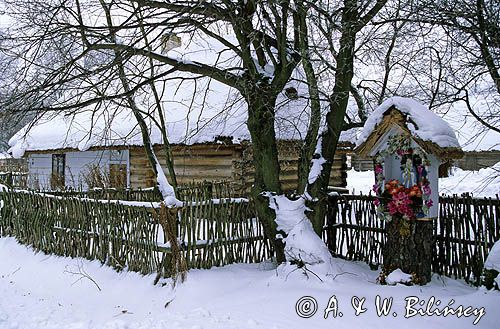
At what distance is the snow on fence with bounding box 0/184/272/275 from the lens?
6391 millimetres

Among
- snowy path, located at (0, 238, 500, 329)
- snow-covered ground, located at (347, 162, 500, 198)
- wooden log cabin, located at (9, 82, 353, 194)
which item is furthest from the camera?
snow-covered ground, located at (347, 162, 500, 198)

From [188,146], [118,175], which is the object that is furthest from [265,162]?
[118,175]

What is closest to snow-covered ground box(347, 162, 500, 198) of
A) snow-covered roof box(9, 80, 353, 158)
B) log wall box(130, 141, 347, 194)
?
log wall box(130, 141, 347, 194)

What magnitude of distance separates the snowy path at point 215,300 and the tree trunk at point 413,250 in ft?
0.81

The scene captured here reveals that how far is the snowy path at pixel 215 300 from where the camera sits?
457cm

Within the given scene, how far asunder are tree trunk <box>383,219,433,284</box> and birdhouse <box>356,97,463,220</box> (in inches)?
6.3

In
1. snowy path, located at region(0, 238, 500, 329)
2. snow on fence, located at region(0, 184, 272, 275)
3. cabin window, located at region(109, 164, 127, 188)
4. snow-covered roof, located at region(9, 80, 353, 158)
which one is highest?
snow-covered roof, located at region(9, 80, 353, 158)

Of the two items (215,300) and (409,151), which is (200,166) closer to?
(215,300)

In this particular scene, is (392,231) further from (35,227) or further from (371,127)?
(35,227)

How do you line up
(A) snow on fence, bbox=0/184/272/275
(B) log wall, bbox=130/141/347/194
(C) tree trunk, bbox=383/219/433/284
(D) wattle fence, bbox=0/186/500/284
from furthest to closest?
(B) log wall, bbox=130/141/347/194
(A) snow on fence, bbox=0/184/272/275
(D) wattle fence, bbox=0/186/500/284
(C) tree trunk, bbox=383/219/433/284

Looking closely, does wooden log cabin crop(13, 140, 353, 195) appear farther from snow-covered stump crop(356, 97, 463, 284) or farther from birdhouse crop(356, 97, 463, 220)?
snow-covered stump crop(356, 97, 463, 284)

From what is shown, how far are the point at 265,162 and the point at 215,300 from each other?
Answer: 2.16m

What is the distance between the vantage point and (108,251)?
730 cm

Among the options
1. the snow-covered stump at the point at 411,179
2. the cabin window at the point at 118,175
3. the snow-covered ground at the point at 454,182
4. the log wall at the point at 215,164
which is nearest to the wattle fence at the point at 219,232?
the snow-covered stump at the point at 411,179
